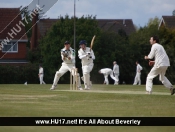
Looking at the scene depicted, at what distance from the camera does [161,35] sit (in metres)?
76.0

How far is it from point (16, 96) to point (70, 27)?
4428 centimetres

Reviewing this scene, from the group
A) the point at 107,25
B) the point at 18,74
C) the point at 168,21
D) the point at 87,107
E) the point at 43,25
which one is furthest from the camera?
the point at 107,25

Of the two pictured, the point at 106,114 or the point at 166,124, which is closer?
the point at 166,124

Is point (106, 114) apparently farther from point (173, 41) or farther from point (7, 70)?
point (173, 41)

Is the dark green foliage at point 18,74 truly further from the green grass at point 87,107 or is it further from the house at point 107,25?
the green grass at point 87,107

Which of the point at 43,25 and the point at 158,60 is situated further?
the point at 43,25

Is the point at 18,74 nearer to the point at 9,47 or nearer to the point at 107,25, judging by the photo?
the point at 9,47

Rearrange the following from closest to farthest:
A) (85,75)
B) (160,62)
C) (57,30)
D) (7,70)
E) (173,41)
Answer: (160,62), (85,75), (7,70), (57,30), (173,41)

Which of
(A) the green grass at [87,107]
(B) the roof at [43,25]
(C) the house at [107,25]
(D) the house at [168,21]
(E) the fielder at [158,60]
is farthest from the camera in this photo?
(B) the roof at [43,25]

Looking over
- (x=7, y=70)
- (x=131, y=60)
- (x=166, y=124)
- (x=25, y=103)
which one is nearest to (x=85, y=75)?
(x=25, y=103)

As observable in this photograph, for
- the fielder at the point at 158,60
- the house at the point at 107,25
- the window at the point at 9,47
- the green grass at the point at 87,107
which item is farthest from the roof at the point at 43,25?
the green grass at the point at 87,107

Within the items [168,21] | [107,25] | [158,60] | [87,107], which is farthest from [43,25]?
[87,107]

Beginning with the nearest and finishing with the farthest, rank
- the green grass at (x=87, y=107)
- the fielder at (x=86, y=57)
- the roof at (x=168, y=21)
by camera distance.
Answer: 1. the green grass at (x=87, y=107)
2. the fielder at (x=86, y=57)
3. the roof at (x=168, y=21)

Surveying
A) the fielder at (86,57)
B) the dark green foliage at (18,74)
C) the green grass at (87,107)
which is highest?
the fielder at (86,57)
